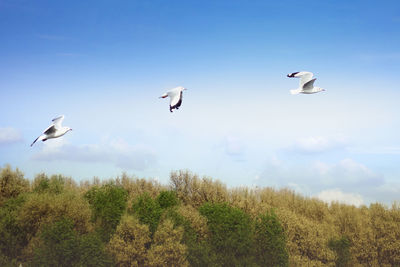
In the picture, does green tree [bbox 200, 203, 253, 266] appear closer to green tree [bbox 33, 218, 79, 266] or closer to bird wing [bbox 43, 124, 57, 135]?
green tree [bbox 33, 218, 79, 266]

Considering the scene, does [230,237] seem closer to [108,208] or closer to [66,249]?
[108,208]

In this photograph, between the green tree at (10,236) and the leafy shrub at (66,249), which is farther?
the green tree at (10,236)

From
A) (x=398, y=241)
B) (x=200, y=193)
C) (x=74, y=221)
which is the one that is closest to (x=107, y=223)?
(x=74, y=221)

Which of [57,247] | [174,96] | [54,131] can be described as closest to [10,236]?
[57,247]

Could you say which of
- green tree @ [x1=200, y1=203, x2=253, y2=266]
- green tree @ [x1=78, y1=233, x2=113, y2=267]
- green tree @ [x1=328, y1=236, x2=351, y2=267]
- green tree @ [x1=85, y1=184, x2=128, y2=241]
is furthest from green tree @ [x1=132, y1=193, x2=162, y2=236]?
green tree @ [x1=328, y1=236, x2=351, y2=267]

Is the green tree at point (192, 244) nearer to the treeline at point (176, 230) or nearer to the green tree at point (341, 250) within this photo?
the treeline at point (176, 230)

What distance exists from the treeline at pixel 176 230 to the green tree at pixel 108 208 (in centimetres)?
6

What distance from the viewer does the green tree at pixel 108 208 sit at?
26.1 m

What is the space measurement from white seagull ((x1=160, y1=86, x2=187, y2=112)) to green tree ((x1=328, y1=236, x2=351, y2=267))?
53.6 ft

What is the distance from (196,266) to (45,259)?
25.9ft

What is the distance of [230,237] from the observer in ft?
82.5

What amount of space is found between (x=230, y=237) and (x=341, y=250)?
8258 mm

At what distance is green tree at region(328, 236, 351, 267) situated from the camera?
2823 cm

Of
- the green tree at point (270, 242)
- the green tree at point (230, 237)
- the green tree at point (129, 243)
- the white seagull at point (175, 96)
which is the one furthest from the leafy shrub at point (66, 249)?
the white seagull at point (175, 96)
